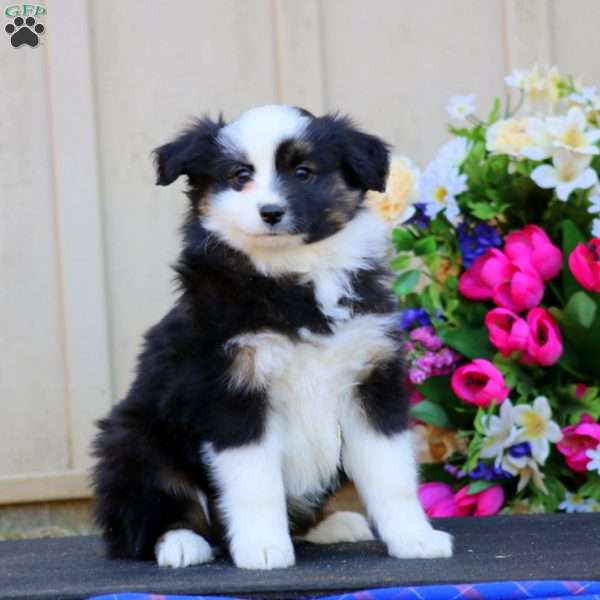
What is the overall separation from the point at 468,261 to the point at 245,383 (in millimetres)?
1581

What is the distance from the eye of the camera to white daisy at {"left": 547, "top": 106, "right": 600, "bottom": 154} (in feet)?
13.8

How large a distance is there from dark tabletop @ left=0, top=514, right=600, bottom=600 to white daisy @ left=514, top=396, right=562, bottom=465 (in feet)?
1.29

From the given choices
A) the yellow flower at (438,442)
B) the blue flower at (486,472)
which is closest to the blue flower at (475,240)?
the yellow flower at (438,442)

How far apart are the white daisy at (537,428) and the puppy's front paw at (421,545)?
1.07 meters

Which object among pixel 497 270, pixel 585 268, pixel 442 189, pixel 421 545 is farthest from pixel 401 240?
pixel 421 545

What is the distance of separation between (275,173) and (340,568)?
3.40 feet

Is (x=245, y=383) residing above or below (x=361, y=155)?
below

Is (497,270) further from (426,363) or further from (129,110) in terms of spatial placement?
(129,110)

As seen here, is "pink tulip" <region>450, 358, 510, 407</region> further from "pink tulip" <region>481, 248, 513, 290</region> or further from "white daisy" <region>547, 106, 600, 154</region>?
"white daisy" <region>547, 106, 600, 154</region>

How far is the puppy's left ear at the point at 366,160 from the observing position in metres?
3.26

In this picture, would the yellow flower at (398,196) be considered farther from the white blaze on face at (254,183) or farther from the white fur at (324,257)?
the white blaze on face at (254,183)

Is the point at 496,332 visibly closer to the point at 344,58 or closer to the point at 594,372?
the point at 594,372

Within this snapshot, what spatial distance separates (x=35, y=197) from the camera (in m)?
4.99

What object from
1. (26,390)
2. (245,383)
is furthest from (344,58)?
(245,383)
